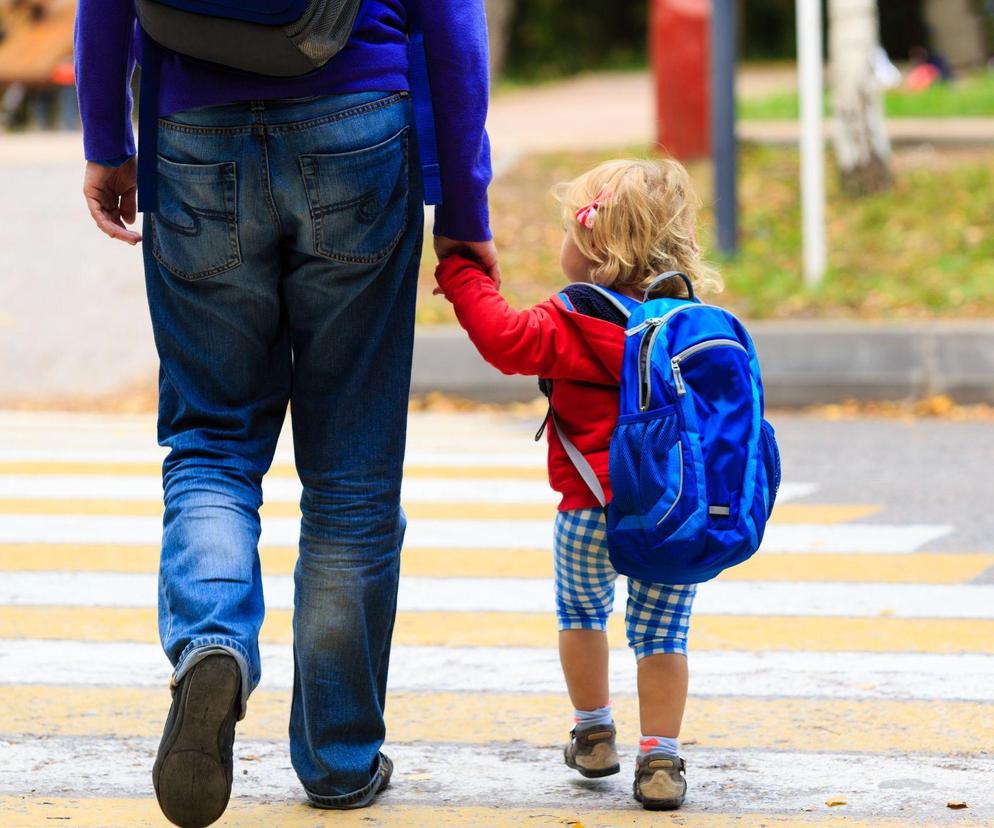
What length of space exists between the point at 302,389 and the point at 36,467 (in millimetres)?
4242

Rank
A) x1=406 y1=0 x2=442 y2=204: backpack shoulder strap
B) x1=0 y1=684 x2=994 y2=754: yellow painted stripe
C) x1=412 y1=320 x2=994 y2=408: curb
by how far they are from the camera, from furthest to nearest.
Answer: x1=412 y1=320 x2=994 y2=408: curb
x1=0 y1=684 x2=994 y2=754: yellow painted stripe
x1=406 y1=0 x2=442 y2=204: backpack shoulder strap

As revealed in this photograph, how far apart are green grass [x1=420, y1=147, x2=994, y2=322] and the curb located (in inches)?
24.4

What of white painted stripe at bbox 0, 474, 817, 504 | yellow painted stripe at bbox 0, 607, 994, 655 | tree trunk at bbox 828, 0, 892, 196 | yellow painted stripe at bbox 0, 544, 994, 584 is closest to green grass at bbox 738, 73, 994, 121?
tree trunk at bbox 828, 0, 892, 196

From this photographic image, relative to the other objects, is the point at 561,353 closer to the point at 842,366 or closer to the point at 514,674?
the point at 514,674

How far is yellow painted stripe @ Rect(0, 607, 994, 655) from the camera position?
4504 millimetres

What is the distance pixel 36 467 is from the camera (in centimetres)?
704

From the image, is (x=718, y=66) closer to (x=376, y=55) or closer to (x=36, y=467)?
(x=36, y=467)

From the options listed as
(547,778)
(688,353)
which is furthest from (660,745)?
(688,353)

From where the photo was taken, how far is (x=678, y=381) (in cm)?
309

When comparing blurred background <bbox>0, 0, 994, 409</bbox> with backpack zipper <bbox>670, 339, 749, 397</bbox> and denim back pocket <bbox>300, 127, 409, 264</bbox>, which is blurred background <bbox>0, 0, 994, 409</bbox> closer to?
backpack zipper <bbox>670, 339, 749, 397</bbox>

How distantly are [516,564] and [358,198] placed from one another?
269 cm

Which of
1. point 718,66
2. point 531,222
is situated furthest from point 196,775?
point 531,222

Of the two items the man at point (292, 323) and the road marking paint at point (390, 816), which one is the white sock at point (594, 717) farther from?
the man at point (292, 323)

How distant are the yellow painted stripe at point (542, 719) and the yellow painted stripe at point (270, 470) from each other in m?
2.85
